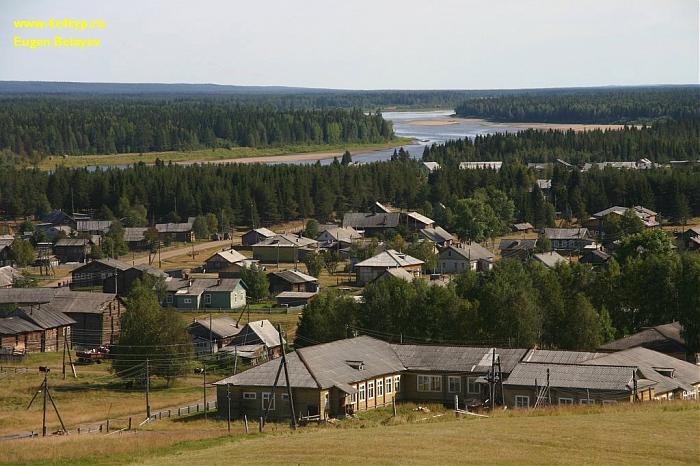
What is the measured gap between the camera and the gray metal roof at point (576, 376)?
109 ft

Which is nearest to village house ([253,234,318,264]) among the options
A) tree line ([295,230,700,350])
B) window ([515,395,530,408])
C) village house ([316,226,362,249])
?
village house ([316,226,362,249])

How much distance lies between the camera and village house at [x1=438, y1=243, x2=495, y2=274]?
238 ft

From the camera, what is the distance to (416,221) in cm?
8781

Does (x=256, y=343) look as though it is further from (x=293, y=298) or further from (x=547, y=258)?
(x=547, y=258)

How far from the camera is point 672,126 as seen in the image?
160625 millimetres

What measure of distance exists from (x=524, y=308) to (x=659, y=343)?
4.71 meters

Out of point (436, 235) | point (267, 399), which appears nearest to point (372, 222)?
point (436, 235)

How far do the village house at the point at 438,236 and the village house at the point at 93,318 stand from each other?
3160 cm

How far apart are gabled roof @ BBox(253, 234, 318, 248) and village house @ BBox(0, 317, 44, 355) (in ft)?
92.4

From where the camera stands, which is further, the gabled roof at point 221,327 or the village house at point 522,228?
the village house at point 522,228

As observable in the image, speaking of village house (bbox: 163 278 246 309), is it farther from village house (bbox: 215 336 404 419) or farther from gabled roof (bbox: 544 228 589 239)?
gabled roof (bbox: 544 228 589 239)

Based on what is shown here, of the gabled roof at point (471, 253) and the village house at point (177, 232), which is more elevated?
the gabled roof at point (471, 253)

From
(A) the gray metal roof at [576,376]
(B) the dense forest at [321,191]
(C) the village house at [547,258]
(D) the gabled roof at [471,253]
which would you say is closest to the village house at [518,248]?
(D) the gabled roof at [471,253]

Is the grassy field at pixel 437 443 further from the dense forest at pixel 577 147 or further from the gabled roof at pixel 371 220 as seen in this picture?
the dense forest at pixel 577 147
